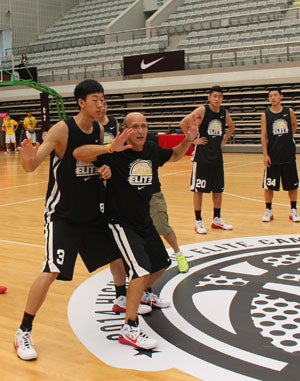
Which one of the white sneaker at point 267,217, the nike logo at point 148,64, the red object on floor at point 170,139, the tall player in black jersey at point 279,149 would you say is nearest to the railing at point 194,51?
the nike logo at point 148,64

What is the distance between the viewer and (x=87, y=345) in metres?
3.20

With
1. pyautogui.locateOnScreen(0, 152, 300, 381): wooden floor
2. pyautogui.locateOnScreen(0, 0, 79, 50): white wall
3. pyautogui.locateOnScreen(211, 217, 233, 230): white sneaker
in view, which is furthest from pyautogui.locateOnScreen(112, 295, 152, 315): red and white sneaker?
pyautogui.locateOnScreen(0, 0, 79, 50): white wall

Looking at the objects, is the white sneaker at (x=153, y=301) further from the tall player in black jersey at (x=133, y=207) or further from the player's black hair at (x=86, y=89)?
the player's black hair at (x=86, y=89)

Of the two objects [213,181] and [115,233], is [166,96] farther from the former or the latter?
[115,233]

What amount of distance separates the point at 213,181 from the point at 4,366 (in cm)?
406

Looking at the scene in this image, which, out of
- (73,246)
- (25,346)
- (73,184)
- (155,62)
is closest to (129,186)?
(73,184)

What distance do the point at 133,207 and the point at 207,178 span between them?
3259 mm

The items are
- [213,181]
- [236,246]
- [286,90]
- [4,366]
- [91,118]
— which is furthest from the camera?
[286,90]

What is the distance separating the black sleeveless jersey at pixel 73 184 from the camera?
315 centimetres

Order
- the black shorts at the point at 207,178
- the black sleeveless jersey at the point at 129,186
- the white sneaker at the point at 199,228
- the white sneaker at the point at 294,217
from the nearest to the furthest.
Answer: the black sleeveless jersey at the point at 129,186, the white sneaker at the point at 199,228, the black shorts at the point at 207,178, the white sneaker at the point at 294,217

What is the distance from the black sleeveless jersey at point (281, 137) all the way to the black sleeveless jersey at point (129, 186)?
12.8 feet

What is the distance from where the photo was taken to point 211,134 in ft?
21.1

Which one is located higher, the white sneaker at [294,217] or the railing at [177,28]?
the railing at [177,28]

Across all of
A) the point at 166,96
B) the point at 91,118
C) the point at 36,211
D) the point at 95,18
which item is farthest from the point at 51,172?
the point at 95,18
